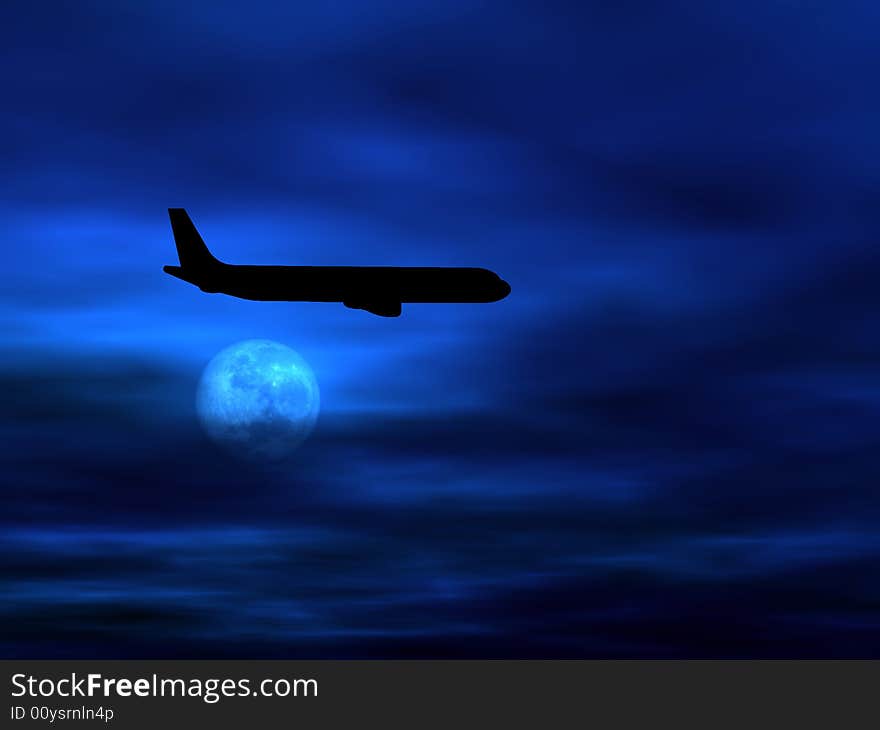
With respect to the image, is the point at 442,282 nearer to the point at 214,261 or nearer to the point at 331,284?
the point at 331,284

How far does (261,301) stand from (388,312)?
21.7 meters

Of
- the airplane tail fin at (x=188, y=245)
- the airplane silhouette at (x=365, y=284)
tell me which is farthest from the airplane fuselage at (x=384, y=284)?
the airplane tail fin at (x=188, y=245)

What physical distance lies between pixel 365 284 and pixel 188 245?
1736 inches

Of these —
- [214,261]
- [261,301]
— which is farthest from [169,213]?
[261,301]

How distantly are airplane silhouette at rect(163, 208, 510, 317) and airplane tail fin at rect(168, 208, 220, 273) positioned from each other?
9.77 metres

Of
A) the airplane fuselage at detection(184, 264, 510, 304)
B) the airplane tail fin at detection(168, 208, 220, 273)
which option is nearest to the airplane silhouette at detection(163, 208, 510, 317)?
the airplane fuselage at detection(184, 264, 510, 304)

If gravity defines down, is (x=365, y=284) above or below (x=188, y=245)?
below

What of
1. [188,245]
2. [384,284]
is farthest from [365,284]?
[188,245]

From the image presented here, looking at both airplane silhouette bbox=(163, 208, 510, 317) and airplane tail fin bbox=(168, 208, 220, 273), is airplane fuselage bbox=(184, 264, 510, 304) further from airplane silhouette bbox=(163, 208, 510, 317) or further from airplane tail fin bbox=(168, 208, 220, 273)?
airplane tail fin bbox=(168, 208, 220, 273)

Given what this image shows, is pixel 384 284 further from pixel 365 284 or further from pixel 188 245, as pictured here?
pixel 188 245

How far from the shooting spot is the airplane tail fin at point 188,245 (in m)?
179

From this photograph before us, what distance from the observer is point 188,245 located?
18675 cm

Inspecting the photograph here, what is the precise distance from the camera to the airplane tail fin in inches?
7062

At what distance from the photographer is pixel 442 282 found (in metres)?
157
